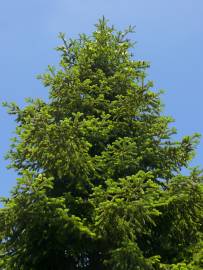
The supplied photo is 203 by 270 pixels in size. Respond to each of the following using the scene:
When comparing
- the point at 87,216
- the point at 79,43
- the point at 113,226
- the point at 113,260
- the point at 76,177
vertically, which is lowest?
the point at 113,260

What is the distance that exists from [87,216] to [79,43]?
7.46 m

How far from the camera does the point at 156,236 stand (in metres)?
13.8

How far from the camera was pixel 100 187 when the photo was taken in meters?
12.3

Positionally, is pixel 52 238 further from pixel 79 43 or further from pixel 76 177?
pixel 79 43

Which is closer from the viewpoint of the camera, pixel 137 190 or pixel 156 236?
pixel 137 190

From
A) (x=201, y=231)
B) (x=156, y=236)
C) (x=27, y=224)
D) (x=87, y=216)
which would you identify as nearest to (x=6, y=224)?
(x=27, y=224)

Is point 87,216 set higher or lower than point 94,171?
lower

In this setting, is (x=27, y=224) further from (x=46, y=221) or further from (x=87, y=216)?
(x=87, y=216)

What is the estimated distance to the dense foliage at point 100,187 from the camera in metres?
11.8

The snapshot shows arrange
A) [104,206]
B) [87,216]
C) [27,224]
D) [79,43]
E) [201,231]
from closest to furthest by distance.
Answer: [104,206] → [27,224] → [87,216] → [201,231] → [79,43]

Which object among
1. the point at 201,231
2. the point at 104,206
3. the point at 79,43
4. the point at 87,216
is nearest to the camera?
the point at 104,206

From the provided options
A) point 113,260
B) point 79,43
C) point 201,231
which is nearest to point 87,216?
point 113,260

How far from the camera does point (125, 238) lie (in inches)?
460

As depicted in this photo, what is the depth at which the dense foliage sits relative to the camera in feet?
38.8
